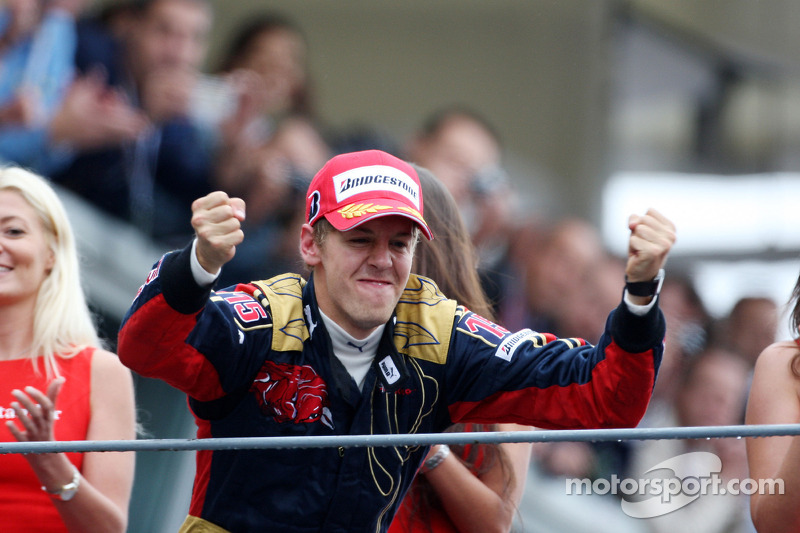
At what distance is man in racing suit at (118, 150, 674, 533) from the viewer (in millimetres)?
1753

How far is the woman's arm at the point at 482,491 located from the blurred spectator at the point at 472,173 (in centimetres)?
274

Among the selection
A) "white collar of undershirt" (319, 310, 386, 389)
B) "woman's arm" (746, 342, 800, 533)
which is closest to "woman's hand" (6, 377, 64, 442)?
"white collar of undershirt" (319, 310, 386, 389)

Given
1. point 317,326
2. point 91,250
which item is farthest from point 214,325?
point 91,250

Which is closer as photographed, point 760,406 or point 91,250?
point 760,406

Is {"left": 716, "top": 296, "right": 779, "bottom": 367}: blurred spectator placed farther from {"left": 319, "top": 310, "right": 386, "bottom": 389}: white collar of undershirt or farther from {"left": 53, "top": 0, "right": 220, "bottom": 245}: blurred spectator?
{"left": 319, "top": 310, "right": 386, "bottom": 389}: white collar of undershirt

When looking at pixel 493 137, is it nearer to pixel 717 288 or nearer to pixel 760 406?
pixel 717 288

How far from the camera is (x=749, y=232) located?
768 centimetres

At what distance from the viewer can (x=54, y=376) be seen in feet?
7.13

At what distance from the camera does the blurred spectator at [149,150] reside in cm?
457

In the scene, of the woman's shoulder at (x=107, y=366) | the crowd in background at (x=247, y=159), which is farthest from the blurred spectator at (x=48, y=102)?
the woman's shoulder at (x=107, y=366)

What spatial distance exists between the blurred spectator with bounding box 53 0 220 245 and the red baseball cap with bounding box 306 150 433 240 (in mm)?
2685

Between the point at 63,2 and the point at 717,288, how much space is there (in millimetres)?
4404

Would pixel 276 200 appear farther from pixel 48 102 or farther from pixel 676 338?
pixel 676 338

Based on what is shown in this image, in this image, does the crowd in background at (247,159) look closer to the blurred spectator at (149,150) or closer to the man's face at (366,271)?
the blurred spectator at (149,150)
